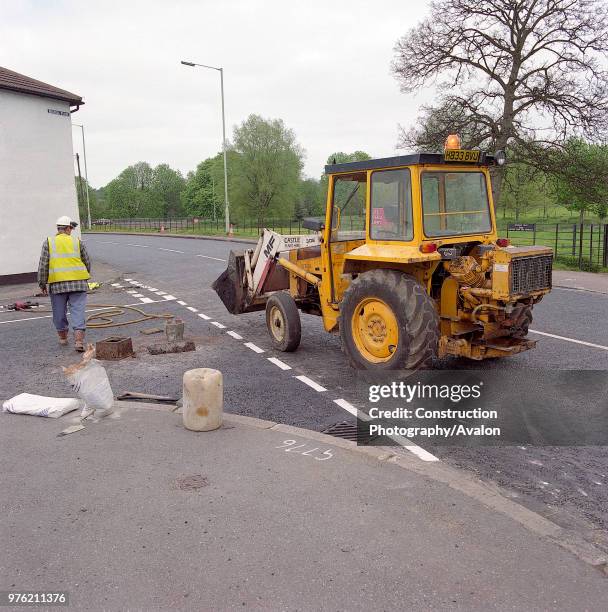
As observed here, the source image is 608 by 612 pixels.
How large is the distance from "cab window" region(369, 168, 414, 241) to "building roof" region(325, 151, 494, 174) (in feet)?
0.29

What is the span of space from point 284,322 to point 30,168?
468 inches

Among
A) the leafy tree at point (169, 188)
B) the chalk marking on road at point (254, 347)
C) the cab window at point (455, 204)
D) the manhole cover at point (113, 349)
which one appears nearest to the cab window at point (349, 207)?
the cab window at point (455, 204)

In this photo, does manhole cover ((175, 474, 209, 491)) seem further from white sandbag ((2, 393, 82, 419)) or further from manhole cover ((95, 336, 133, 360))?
manhole cover ((95, 336, 133, 360))

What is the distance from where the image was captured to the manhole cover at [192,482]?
4355mm

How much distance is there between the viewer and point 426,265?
261 inches

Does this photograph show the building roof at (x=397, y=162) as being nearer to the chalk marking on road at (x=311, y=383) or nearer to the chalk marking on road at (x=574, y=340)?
the chalk marking on road at (x=311, y=383)

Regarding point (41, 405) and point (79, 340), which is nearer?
point (41, 405)

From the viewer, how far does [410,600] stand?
3.10 meters

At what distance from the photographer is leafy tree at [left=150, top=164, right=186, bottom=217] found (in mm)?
117688

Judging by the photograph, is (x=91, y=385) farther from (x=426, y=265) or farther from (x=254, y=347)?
(x=426, y=265)

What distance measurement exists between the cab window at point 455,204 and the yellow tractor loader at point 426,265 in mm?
12

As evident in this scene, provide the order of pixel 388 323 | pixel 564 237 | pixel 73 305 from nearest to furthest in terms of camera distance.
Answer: pixel 388 323
pixel 73 305
pixel 564 237

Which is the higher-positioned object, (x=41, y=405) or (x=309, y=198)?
(x=309, y=198)

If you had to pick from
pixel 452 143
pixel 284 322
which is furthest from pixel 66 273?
pixel 452 143
